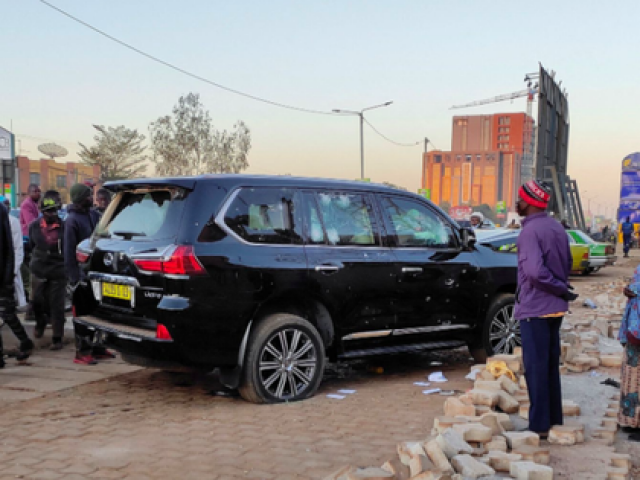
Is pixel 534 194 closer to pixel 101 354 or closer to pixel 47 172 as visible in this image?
pixel 101 354

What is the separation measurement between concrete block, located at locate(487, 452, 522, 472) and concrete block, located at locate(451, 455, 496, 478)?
151mm

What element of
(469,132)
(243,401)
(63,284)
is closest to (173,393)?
(243,401)

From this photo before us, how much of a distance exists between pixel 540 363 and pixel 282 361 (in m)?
2.10

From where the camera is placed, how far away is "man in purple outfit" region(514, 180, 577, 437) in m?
4.79

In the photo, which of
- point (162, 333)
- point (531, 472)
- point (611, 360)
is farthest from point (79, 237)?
point (611, 360)

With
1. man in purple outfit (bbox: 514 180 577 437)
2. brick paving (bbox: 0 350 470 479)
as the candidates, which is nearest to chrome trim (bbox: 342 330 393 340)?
brick paving (bbox: 0 350 470 479)

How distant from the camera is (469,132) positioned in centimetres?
19562

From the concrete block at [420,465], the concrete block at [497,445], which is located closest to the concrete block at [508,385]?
the concrete block at [497,445]

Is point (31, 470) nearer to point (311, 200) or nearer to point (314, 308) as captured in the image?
point (314, 308)

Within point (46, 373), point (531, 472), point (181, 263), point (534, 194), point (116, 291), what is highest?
point (534, 194)

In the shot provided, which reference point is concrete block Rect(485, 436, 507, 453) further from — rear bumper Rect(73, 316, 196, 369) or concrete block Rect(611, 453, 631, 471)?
rear bumper Rect(73, 316, 196, 369)

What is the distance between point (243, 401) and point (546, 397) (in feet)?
8.09

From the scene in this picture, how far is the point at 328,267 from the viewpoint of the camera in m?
6.05

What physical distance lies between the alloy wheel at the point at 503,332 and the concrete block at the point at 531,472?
3520mm
